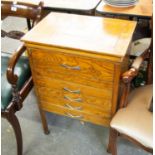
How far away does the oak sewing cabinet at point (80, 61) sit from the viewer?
1069 mm

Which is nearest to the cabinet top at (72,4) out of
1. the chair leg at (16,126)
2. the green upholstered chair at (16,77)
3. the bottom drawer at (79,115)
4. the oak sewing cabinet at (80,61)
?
the green upholstered chair at (16,77)

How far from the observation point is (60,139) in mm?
1605

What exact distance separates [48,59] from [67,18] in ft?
0.94

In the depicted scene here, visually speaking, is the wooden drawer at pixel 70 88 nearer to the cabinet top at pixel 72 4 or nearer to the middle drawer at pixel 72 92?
the middle drawer at pixel 72 92

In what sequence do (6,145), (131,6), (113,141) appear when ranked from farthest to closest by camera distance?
(6,145), (131,6), (113,141)

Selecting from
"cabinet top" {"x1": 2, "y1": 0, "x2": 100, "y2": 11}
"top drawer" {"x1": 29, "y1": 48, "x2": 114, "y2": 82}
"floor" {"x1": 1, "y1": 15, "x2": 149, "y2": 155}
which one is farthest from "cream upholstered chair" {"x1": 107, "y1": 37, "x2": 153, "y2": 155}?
"cabinet top" {"x1": 2, "y1": 0, "x2": 100, "y2": 11}

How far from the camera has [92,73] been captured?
113cm

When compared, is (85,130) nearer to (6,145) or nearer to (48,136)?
(48,136)

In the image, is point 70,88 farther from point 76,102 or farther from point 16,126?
point 16,126

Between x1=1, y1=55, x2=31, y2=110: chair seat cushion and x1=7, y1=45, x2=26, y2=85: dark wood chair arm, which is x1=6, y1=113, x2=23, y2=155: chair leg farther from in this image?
x1=7, y1=45, x2=26, y2=85: dark wood chair arm

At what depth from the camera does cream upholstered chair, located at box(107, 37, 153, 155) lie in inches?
42.6

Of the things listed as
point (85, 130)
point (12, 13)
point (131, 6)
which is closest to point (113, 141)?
point (85, 130)

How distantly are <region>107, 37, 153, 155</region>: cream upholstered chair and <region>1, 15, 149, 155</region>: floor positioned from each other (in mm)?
273

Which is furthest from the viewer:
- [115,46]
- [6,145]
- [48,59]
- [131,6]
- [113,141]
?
[6,145]
